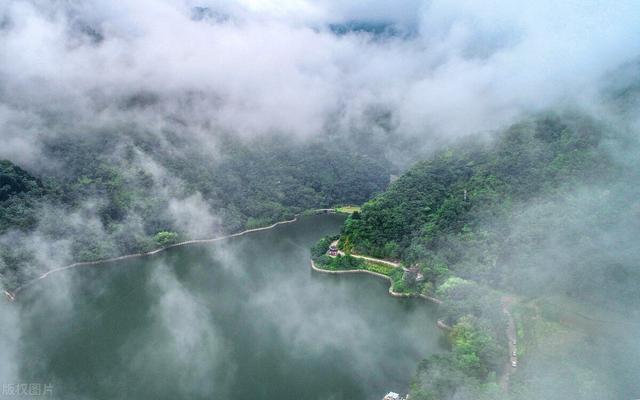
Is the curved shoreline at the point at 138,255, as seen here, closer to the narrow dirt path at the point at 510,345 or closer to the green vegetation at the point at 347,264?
the green vegetation at the point at 347,264

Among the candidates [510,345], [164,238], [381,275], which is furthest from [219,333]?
[164,238]

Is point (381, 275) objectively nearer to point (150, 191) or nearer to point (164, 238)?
point (164, 238)

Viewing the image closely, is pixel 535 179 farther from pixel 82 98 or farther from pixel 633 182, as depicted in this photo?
pixel 82 98

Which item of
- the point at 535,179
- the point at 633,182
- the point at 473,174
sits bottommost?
the point at 473,174

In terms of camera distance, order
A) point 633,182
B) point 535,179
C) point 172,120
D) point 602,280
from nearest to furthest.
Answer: point 602,280, point 633,182, point 535,179, point 172,120

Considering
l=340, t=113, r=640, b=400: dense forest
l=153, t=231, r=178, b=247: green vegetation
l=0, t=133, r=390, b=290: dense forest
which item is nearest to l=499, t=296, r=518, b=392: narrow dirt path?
l=340, t=113, r=640, b=400: dense forest

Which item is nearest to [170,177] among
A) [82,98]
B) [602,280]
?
[82,98]
